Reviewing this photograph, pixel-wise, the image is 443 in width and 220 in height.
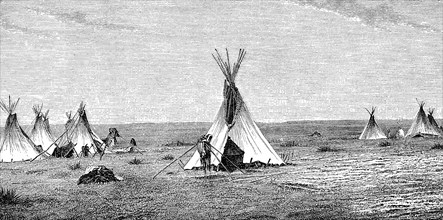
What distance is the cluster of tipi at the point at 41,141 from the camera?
1753cm

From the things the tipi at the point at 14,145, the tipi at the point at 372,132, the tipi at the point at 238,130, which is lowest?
the tipi at the point at 14,145

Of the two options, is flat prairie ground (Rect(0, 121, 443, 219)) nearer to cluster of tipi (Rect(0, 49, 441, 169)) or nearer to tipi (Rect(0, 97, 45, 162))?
cluster of tipi (Rect(0, 49, 441, 169))

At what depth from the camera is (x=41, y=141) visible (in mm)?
21047

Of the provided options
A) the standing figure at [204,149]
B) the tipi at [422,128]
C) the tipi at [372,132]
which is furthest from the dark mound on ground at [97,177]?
the tipi at [422,128]

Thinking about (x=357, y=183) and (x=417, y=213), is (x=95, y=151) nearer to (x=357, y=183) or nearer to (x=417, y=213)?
(x=357, y=183)

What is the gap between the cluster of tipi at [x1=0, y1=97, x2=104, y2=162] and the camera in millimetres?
17531

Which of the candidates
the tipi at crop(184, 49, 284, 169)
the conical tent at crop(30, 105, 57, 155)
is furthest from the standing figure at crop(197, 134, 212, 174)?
the conical tent at crop(30, 105, 57, 155)

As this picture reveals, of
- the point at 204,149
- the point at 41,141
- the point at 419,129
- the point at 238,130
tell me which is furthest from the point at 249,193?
the point at 419,129

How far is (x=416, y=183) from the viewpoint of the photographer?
9633 mm

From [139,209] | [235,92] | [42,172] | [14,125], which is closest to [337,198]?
[139,209]

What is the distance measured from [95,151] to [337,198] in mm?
13720

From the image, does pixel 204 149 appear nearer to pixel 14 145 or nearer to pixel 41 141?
pixel 14 145

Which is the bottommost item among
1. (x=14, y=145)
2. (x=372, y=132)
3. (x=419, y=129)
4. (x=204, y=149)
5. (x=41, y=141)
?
(x=14, y=145)

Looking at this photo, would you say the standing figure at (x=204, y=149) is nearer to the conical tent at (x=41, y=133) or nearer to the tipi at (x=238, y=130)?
the tipi at (x=238, y=130)
